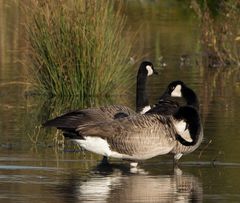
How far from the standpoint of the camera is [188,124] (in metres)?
12.5

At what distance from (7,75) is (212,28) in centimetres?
554

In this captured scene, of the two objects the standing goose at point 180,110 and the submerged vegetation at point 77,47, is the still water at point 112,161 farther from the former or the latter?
the submerged vegetation at point 77,47

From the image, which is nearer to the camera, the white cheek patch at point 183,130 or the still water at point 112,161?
the still water at point 112,161

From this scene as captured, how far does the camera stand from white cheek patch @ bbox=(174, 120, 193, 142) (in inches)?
488

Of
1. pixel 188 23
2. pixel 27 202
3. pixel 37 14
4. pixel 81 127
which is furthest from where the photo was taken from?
pixel 188 23

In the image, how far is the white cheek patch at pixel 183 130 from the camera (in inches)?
488

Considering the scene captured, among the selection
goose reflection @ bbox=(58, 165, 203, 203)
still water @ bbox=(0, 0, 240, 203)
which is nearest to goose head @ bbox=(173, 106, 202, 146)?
still water @ bbox=(0, 0, 240, 203)

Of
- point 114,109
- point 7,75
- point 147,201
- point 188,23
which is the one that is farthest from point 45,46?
point 188,23

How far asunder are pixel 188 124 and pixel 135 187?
1.81 m

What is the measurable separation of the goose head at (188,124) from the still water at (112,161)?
35 cm

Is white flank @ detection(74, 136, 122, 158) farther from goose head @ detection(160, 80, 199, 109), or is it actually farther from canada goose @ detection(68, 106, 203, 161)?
goose head @ detection(160, 80, 199, 109)

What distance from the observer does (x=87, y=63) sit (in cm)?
1923

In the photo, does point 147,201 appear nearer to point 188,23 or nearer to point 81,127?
point 81,127

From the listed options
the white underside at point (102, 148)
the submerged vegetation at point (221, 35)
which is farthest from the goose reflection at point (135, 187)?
the submerged vegetation at point (221, 35)
